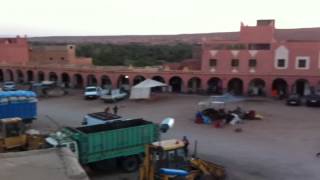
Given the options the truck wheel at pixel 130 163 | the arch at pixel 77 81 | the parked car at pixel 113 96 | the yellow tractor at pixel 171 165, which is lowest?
the truck wheel at pixel 130 163

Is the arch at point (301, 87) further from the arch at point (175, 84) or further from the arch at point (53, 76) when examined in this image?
the arch at point (53, 76)

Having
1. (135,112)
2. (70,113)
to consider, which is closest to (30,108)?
(70,113)

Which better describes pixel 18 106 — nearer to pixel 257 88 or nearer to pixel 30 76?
pixel 257 88

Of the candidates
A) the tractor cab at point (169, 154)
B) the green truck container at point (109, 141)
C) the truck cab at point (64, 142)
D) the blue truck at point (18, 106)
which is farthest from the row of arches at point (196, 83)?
the tractor cab at point (169, 154)

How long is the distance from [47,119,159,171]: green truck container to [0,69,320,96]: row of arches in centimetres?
2483

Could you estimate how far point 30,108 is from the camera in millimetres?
27828

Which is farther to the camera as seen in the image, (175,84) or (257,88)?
(175,84)

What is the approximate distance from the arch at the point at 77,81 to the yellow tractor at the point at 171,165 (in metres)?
35.4

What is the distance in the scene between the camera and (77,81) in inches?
1967

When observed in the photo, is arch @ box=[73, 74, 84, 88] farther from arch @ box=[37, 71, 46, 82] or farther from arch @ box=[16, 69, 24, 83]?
arch @ box=[16, 69, 24, 83]

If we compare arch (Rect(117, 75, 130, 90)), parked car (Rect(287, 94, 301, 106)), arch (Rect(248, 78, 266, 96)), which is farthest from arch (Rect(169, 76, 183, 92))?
parked car (Rect(287, 94, 301, 106))

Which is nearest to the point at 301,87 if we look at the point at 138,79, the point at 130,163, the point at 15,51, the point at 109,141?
the point at 138,79

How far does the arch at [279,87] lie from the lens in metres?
40.2

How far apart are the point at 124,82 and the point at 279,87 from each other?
16880 mm
